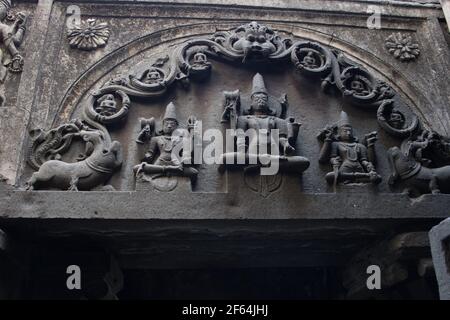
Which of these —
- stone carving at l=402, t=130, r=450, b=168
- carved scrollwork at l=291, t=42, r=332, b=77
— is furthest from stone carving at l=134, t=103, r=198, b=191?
stone carving at l=402, t=130, r=450, b=168

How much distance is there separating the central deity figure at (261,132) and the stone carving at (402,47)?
5.24 feet

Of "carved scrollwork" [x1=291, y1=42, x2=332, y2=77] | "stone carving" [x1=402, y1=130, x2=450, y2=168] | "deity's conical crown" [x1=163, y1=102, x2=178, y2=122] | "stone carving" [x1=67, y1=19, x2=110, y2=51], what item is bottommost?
"stone carving" [x1=402, y1=130, x2=450, y2=168]

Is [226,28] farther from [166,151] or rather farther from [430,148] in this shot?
[430,148]

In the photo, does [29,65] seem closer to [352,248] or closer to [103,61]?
[103,61]

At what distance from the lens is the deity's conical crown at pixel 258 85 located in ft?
13.9

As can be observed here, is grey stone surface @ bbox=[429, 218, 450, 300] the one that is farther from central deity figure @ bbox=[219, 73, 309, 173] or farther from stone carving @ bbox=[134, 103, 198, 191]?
stone carving @ bbox=[134, 103, 198, 191]

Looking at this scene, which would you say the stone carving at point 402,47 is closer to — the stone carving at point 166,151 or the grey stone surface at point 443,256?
the stone carving at point 166,151

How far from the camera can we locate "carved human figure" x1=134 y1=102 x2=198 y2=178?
3.68 meters

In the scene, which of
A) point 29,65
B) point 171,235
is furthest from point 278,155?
point 29,65

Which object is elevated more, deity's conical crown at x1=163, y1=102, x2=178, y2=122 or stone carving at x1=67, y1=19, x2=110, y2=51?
stone carving at x1=67, y1=19, x2=110, y2=51

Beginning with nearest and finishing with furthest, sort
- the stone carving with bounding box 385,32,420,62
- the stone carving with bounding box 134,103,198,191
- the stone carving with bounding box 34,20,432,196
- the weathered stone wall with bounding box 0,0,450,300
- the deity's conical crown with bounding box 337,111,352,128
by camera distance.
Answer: the weathered stone wall with bounding box 0,0,450,300
the stone carving with bounding box 134,103,198,191
the stone carving with bounding box 34,20,432,196
the deity's conical crown with bounding box 337,111,352,128
the stone carving with bounding box 385,32,420,62

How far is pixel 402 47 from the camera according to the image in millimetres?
4973

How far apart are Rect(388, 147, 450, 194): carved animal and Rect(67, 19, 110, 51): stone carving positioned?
315cm

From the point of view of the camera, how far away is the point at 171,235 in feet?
12.6
